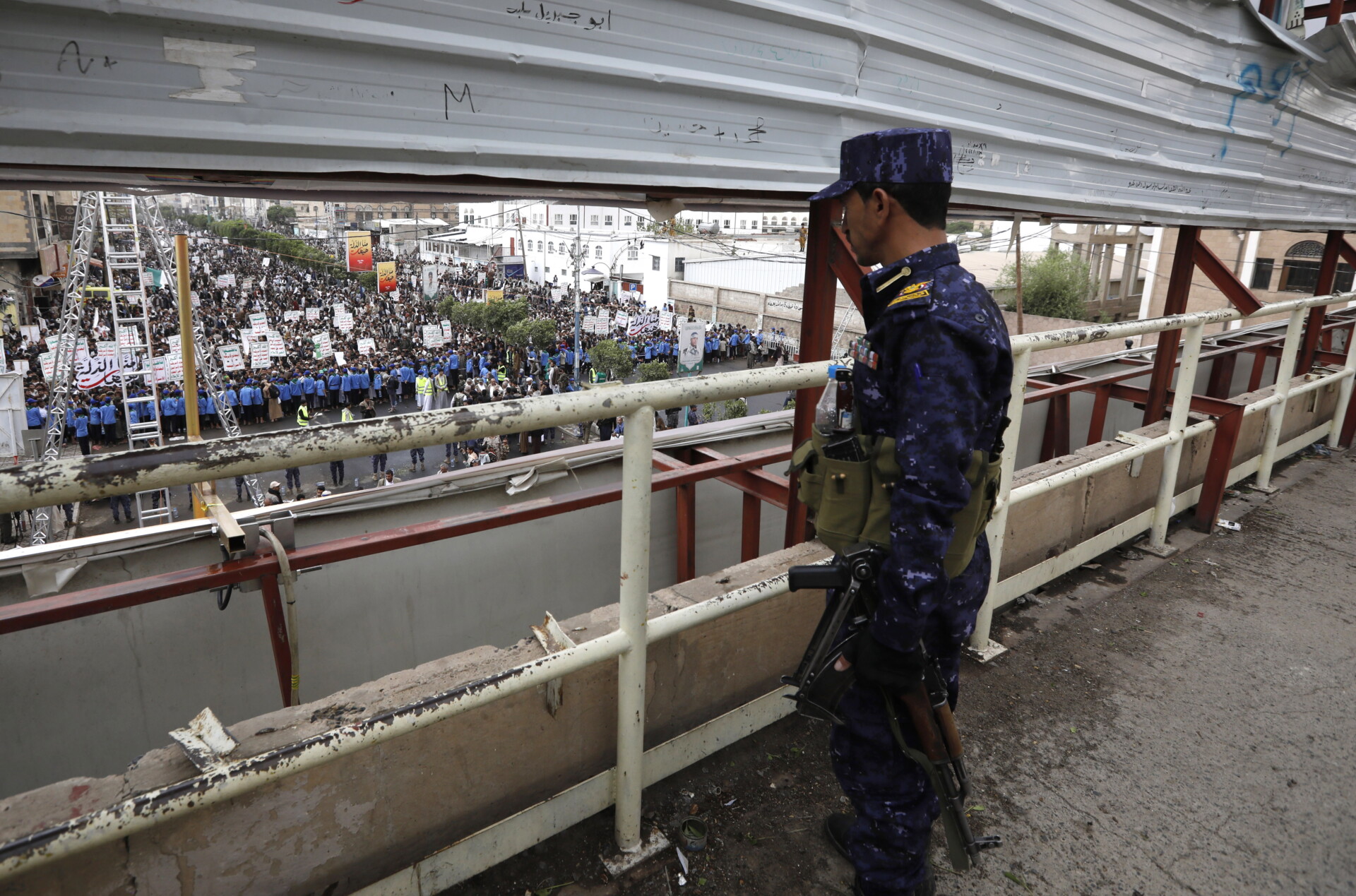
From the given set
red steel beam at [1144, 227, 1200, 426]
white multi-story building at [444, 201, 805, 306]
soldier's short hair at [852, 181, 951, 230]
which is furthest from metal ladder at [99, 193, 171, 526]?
white multi-story building at [444, 201, 805, 306]

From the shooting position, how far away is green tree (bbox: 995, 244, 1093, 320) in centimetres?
A: 3381

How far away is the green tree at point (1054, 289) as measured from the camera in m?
33.8

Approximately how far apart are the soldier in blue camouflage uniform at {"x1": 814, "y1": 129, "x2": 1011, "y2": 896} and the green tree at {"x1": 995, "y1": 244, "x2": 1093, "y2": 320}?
34781 millimetres

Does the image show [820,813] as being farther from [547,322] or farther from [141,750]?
[547,322]

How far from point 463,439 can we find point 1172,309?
493 cm

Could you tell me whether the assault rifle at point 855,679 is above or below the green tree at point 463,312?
above

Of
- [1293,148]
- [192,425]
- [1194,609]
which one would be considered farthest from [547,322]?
[1194,609]

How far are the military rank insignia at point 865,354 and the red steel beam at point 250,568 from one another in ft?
5.28

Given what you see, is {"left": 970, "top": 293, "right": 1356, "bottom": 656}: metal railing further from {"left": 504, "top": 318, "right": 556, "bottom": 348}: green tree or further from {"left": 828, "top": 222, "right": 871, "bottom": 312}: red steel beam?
{"left": 504, "top": 318, "right": 556, "bottom": 348}: green tree

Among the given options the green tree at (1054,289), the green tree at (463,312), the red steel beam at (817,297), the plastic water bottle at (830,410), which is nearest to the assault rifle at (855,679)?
the plastic water bottle at (830,410)

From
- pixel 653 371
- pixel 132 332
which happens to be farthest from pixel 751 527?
pixel 653 371

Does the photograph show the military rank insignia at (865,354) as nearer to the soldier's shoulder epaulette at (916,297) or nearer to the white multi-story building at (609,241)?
the soldier's shoulder epaulette at (916,297)

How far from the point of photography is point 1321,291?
20.3 feet

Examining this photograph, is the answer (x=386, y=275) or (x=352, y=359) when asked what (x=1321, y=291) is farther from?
(x=386, y=275)
